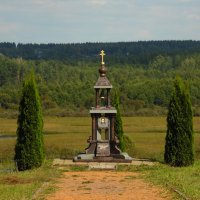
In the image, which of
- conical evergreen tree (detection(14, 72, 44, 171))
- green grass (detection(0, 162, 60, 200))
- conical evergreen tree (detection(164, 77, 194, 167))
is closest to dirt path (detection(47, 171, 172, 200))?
green grass (detection(0, 162, 60, 200))

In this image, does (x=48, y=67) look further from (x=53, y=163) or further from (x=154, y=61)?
(x=53, y=163)

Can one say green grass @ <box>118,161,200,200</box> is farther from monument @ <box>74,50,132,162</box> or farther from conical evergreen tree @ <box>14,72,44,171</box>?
conical evergreen tree @ <box>14,72,44,171</box>

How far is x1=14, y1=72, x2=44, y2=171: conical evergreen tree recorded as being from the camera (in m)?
26.1

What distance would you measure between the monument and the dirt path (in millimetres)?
3038

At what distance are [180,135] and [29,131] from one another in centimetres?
737

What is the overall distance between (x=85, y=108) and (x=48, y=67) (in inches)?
2765

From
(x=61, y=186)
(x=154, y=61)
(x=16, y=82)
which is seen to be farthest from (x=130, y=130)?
(x=154, y=61)

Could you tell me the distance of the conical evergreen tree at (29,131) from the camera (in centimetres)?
2614

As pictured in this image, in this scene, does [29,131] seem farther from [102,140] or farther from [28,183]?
[28,183]

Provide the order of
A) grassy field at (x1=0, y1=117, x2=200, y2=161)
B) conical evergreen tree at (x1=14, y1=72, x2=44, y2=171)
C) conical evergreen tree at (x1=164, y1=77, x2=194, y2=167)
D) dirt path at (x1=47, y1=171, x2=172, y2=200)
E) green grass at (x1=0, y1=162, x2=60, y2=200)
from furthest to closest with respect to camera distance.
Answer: grassy field at (x1=0, y1=117, x2=200, y2=161)
conical evergreen tree at (x1=164, y1=77, x2=194, y2=167)
conical evergreen tree at (x1=14, y1=72, x2=44, y2=171)
dirt path at (x1=47, y1=171, x2=172, y2=200)
green grass at (x1=0, y1=162, x2=60, y2=200)

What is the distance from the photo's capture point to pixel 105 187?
20.4 meters

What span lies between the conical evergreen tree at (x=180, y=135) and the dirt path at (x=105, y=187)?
10.4 ft

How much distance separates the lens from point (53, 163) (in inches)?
1077

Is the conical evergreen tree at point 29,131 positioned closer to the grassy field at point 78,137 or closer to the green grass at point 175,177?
the green grass at point 175,177
